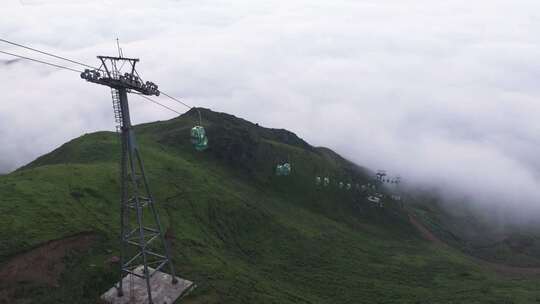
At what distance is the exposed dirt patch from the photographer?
59312 millimetres

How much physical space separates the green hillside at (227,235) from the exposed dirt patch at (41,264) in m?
0.18

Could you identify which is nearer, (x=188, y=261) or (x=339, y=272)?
(x=188, y=261)

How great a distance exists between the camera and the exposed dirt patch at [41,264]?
59312mm

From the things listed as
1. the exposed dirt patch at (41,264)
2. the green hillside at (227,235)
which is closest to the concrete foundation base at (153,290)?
the green hillside at (227,235)

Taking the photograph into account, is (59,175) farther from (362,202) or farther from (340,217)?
(362,202)

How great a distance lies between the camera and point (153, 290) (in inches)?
2323

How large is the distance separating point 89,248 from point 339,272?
7340cm

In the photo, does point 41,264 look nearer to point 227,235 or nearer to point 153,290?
point 153,290

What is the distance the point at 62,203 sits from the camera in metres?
81.2

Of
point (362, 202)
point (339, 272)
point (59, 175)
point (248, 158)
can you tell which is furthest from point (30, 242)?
point (362, 202)

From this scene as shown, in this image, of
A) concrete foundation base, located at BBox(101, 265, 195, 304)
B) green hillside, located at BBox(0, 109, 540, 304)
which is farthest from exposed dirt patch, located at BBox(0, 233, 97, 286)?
concrete foundation base, located at BBox(101, 265, 195, 304)

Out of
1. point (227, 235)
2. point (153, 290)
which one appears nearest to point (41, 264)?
point (153, 290)

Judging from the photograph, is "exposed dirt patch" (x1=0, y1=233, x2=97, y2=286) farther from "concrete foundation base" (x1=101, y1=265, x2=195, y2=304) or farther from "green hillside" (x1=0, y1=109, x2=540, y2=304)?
"concrete foundation base" (x1=101, y1=265, x2=195, y2=304)

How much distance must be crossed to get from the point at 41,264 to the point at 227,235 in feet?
196
